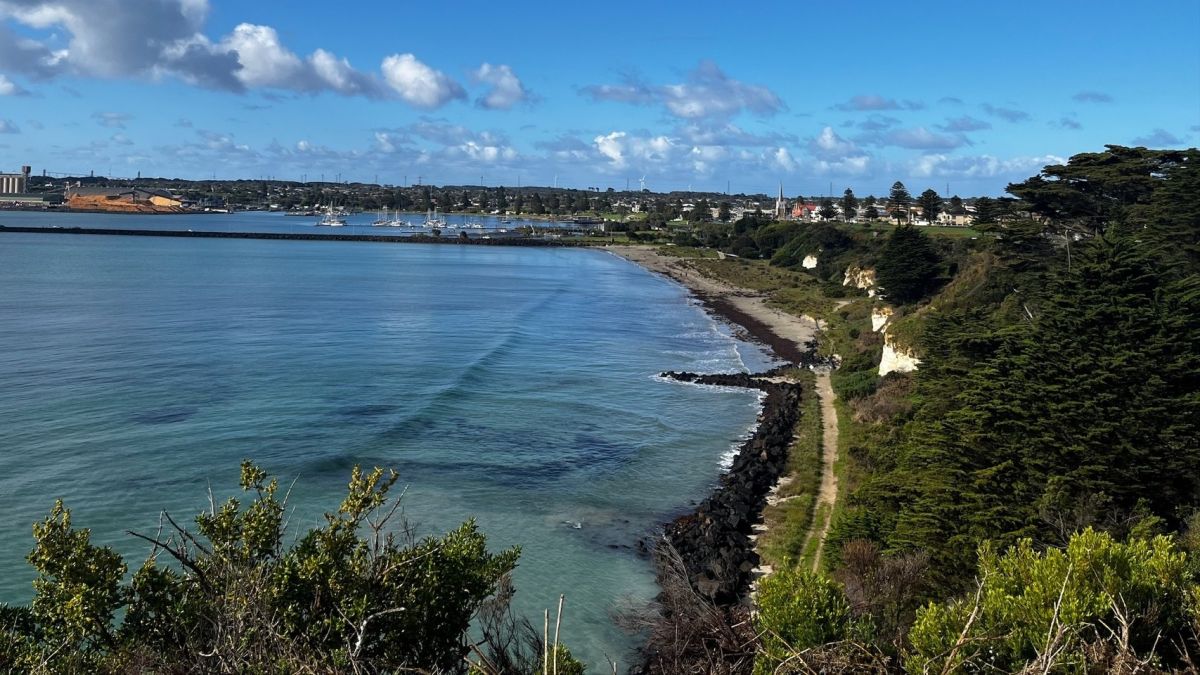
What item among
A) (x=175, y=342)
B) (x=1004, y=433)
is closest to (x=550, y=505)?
(x=1004, y=433)

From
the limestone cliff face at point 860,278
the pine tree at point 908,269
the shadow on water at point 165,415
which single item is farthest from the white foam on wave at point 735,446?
the limestone cliff face at point 860,278

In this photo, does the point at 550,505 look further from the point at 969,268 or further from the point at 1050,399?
the point at 969,268

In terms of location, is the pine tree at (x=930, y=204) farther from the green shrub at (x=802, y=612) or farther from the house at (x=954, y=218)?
the green shrub at (x=802, y=612)

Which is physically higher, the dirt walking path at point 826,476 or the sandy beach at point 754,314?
the sandy beach at point 754,314

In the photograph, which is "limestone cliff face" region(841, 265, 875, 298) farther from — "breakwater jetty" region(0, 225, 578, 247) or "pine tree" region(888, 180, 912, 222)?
"breakwater jetty" region(0, 225, 578, 247)

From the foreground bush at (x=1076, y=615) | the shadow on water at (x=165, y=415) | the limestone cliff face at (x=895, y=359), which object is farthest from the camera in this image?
the limestone cliff face at (x=895, y=359)

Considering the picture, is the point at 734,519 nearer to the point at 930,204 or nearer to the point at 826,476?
the point at 826,476

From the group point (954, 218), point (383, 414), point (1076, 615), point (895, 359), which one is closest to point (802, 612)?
point (1076, 615)
